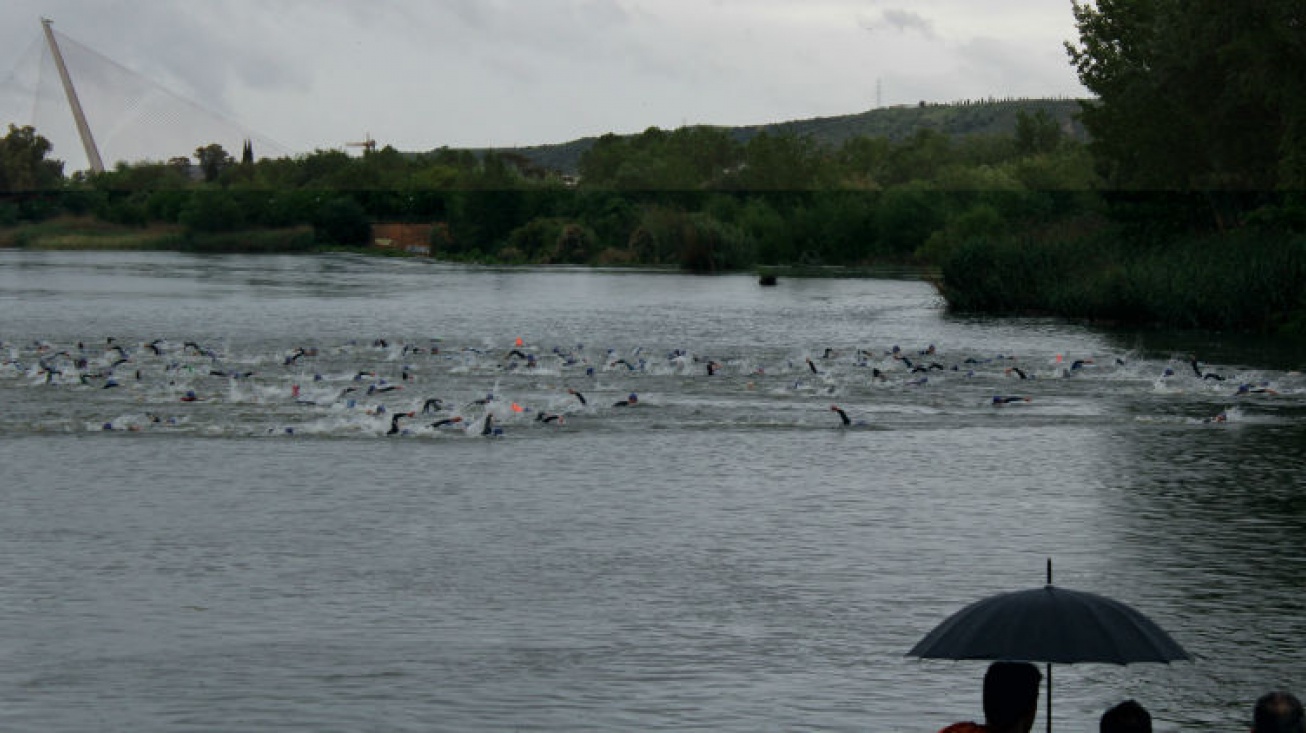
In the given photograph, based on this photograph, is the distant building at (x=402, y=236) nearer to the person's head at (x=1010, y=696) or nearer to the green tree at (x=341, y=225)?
the green tree at (x=341, y=225)

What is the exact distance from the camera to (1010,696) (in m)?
8.21

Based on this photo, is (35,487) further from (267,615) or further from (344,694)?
(344,694)

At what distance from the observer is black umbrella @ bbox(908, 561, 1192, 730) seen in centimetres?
902

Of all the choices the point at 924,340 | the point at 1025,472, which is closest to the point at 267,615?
the point at 1025,472

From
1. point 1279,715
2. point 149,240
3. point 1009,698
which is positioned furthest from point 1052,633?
point 149,240

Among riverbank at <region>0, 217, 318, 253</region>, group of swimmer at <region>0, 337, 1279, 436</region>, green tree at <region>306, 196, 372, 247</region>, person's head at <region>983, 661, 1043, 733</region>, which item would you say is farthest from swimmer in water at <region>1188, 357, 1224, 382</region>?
green tree at <region>306, 196, 372, 247</region>

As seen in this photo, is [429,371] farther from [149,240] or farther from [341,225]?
[149,240]

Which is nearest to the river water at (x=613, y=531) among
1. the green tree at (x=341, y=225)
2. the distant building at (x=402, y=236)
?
the distant building at (x=402, y=236)

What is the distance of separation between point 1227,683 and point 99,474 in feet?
57.6

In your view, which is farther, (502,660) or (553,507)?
(553,507)

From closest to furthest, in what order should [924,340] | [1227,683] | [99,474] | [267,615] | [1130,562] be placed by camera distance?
1. [1227,683]
2. [267,615]
3. [1130,562]
4. [99,474]
5. [924,340]

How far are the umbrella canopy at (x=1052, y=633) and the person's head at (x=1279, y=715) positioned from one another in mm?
1439

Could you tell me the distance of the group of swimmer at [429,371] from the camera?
3391 centimetres

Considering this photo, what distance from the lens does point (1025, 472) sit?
27422 mm
